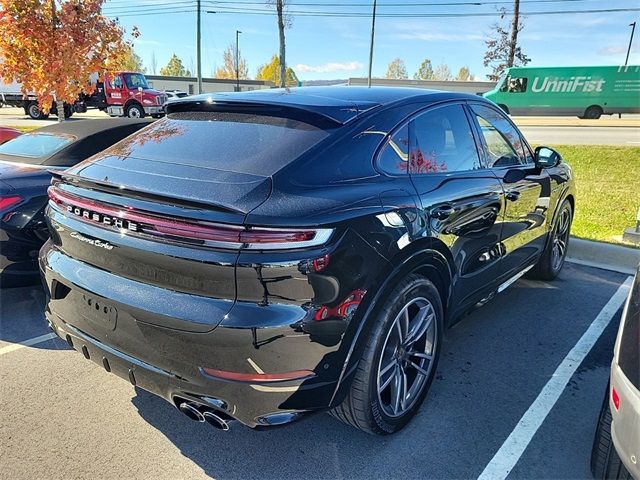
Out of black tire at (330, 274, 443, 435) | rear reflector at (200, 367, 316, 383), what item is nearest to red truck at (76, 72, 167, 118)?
black tire at (330, 274, 443, 435)

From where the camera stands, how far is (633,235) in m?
5.74

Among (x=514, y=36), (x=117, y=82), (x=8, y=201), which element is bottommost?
(x=8, y=201)

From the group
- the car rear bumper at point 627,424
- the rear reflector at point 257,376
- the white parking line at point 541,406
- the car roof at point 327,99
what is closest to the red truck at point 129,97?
the car roof at point 327,99

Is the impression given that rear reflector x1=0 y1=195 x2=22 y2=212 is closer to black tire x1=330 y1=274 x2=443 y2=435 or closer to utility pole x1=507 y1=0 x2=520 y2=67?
black tire x1=330 y1=274 x2=443 y2=435

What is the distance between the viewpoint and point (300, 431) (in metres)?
2.67

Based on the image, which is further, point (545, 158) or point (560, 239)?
point (560, 239)

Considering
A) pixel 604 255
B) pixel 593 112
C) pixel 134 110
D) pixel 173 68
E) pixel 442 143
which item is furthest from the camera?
pixel 173 68

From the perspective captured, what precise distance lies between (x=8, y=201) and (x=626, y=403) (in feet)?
13.5

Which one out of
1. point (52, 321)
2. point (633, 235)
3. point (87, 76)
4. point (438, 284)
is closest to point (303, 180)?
point (438, 284)

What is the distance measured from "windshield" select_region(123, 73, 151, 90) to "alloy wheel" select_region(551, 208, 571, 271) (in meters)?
24.9

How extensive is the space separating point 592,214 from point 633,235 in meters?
1.38

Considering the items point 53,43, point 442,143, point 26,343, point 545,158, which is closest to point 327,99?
point 442,143

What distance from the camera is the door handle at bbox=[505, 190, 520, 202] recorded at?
348 centimetres

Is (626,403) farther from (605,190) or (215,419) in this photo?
(605,190)
